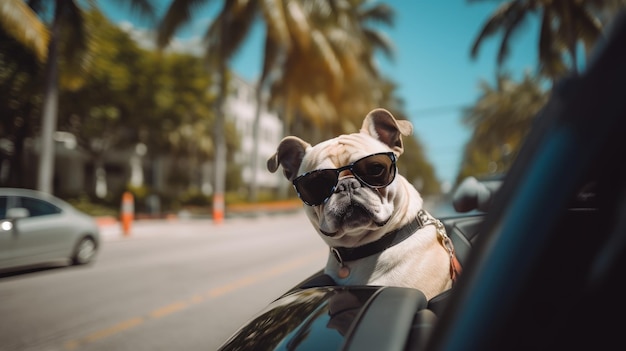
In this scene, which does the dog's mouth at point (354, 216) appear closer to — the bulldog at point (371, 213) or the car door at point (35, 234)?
the bulldog at point (371, 213)

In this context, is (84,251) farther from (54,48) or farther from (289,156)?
(289,156)

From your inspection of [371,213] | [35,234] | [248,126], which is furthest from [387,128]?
[248,126]

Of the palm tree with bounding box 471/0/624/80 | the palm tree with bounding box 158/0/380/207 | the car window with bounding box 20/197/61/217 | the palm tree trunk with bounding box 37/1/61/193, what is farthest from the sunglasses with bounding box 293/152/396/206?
Result: the palm tree with bounding box 158/0/380/207

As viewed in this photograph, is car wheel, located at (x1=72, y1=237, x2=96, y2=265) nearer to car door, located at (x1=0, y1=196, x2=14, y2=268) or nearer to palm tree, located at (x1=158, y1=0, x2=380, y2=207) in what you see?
car door, located at (x1=0, y1=196, x2=14, y2=268)

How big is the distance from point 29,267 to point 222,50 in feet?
42.2

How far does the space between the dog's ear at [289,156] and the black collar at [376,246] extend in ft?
1.16

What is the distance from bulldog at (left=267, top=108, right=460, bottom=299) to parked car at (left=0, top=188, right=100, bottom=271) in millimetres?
7357

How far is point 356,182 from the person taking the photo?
60.9 inches

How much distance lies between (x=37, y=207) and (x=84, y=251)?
1.29 meters

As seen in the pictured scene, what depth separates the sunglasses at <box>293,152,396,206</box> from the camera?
1.53 m

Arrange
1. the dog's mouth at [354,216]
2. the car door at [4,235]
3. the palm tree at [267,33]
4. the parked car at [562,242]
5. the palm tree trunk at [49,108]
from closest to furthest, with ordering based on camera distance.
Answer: the parked car at [562,242]
the dog's mouth at [354,216]
the car door at [4,235]
the palm tree trunk at [49,108]
the palm tree at [267,33]

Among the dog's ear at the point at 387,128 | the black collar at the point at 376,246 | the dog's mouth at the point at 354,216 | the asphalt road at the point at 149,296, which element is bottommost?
the asphalt road at the point at 149,296

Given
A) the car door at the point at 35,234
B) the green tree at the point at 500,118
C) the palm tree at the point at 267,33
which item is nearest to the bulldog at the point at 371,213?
the car door at the point at 35,234

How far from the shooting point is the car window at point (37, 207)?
7.70m
